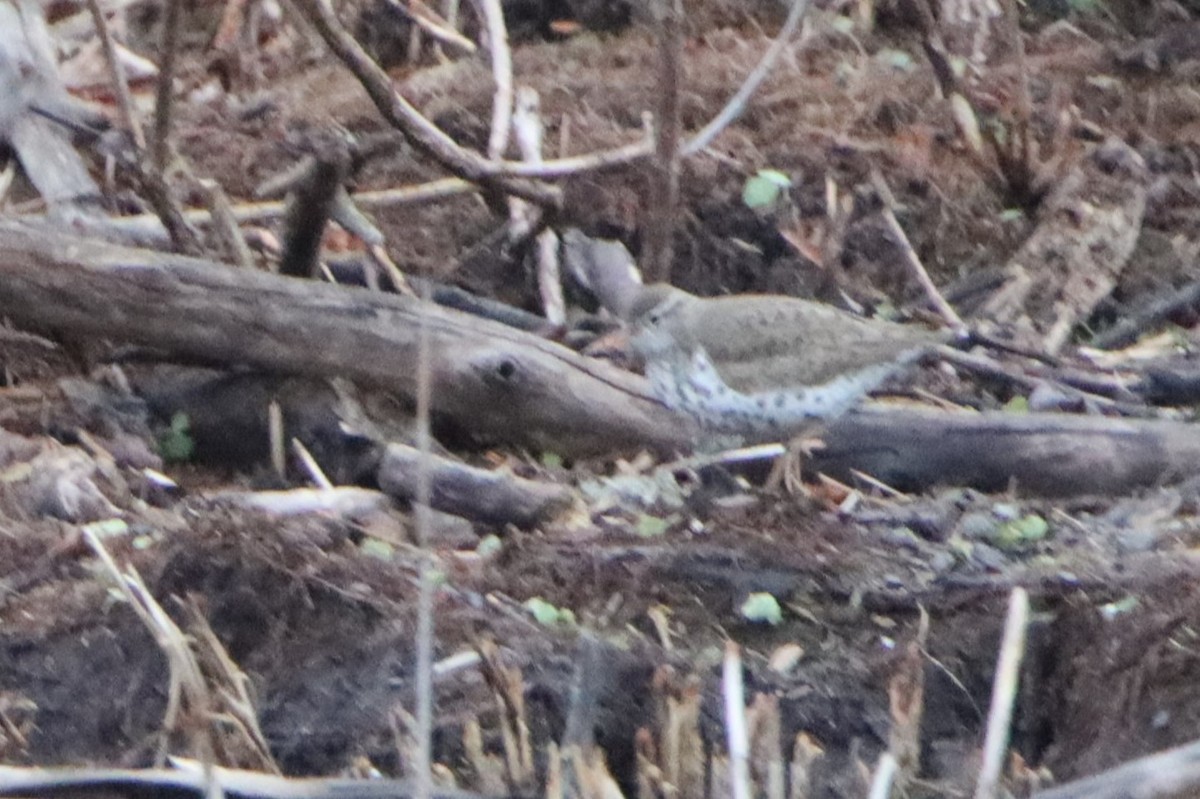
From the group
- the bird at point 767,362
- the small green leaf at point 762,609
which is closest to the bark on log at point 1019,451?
the bird at point 767,362

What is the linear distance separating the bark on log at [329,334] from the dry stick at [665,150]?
1111 millimetres

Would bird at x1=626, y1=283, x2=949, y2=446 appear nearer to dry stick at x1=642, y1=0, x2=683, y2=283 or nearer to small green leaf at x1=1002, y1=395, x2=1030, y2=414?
small green leaf at x1=1002, y1=395, x2=1030, y2=414

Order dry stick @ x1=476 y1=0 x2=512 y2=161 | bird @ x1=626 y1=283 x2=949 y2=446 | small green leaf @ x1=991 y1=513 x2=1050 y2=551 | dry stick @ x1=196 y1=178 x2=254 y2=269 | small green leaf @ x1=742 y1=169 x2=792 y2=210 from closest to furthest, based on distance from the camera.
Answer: small green leaf @ x1=991 y1=513 x2=1050 y2=551 < bird @ x1=626 y1=283 x2=949 y2=446 < dry stick @ x1=196 y1=178 x2=254 y2=269 < dry stick @ x1=476 y1=0 x2=512 y2=161 < small green leaf @ x1=742 y1=169 x2=792 y2=210

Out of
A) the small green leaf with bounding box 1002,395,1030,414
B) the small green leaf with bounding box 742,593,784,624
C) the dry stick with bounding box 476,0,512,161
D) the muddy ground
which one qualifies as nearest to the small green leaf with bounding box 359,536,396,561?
the muddy ground

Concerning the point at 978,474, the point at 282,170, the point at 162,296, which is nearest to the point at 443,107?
the point at 282,170

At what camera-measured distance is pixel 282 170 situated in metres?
8.12

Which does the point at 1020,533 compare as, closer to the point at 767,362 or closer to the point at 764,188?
the point at 767,362

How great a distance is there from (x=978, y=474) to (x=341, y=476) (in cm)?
200

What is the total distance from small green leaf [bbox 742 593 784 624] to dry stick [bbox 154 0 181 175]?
2.76 metres

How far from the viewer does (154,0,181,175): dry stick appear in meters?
6.23

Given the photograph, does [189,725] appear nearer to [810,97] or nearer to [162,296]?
[162,296]

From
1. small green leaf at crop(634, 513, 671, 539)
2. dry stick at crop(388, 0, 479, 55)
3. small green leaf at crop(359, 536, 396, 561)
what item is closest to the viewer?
small green leaf at crop(359, 536, 396, 561)

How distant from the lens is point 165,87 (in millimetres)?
6277

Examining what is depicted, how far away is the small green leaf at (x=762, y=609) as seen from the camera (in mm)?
4746
